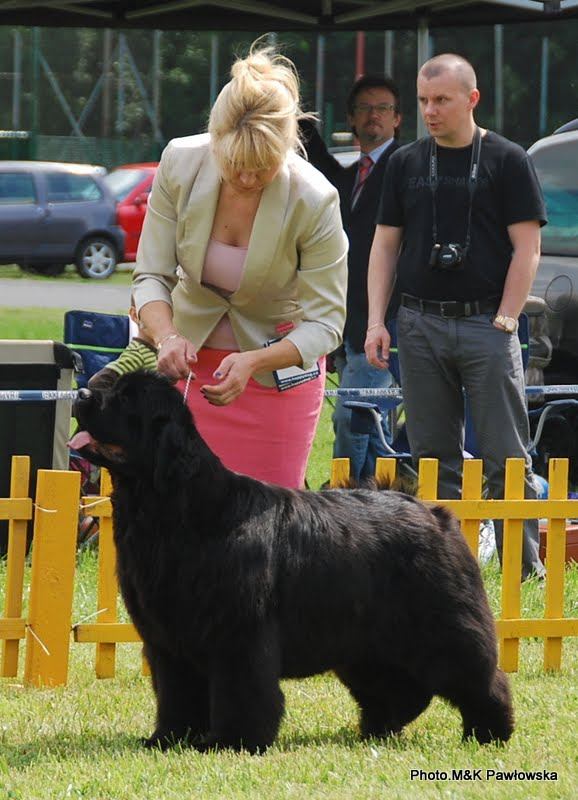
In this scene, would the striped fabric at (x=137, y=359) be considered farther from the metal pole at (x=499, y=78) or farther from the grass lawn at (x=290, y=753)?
the metal pole at (x=499, y=78)

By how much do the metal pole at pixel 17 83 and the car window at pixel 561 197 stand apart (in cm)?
1064

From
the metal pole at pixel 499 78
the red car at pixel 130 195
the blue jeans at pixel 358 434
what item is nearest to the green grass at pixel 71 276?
the red car at pixel 130 195

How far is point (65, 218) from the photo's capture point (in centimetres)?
1630

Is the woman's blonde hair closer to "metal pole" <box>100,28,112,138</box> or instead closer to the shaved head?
the shaved head

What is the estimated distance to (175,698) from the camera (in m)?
3.77

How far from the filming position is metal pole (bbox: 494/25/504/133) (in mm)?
22469

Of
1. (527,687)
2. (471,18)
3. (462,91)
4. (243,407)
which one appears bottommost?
(527,687)

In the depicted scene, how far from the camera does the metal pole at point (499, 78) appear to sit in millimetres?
22469

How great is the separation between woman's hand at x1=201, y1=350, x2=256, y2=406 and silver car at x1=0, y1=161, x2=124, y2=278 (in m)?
11.0

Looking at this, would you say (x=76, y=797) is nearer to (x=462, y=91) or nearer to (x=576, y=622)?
(x=576, y=622)

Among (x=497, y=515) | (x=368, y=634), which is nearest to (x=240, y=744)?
(x=368, y=634)

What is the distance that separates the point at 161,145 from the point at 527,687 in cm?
1495

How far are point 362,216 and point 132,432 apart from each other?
163 inches

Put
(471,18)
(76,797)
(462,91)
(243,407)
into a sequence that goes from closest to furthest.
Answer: (76,797) < (243,407) < (462,91) < (471,18)
